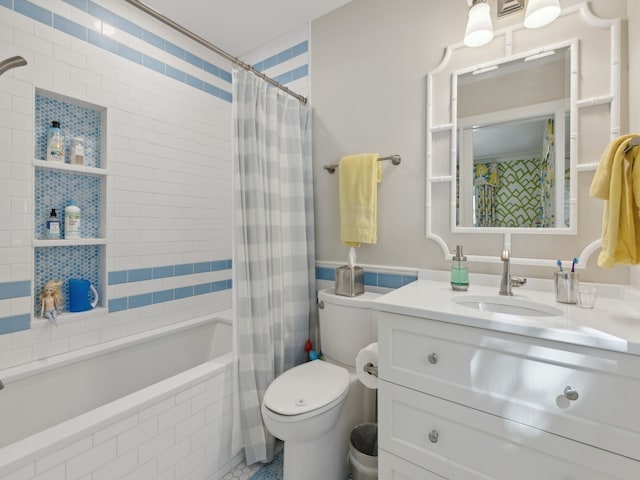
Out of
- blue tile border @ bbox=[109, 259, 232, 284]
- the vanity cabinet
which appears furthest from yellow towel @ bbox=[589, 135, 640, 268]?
blue tile border @ bbox=[109, 259, 232, 284]

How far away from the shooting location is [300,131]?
6.46 ft

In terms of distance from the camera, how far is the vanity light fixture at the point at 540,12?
124cm

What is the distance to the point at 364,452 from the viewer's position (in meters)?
1.54

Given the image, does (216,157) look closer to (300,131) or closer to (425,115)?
(300,131)

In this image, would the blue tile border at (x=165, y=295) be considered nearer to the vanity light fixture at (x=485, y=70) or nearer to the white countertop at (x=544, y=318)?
the white countertop at (x=544, y=318)

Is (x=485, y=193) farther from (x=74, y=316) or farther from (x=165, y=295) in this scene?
(x=74, y=316)

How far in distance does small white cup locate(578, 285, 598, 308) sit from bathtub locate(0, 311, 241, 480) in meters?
1.50

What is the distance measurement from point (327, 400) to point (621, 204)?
1.25m

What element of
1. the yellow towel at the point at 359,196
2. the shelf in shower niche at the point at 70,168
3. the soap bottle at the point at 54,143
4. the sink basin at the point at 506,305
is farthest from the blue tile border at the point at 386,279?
Answer: the soap bottle at the point at 54,143

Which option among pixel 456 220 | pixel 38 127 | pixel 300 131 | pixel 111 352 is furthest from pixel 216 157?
pixel 456 220

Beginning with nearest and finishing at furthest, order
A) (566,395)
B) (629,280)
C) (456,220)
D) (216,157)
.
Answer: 1. (566,395)
2. (629,280)
3. (456,220)
4. (216,157)

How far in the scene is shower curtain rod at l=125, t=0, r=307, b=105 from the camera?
122 centimetres

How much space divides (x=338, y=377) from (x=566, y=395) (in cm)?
90

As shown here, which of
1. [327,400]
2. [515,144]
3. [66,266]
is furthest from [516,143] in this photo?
[66,266]
